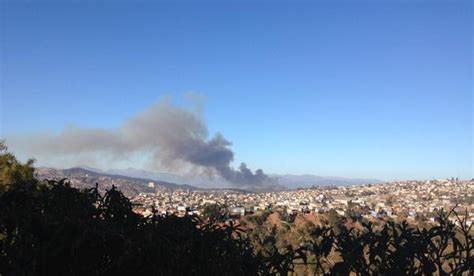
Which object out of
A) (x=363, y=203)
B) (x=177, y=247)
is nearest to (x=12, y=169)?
(x=177, y=247)

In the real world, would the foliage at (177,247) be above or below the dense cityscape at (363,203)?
above

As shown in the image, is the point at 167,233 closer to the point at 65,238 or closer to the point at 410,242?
the point at 65,238

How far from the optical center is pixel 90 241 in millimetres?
2947

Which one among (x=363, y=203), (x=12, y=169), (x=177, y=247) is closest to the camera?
(x=177, y=247)

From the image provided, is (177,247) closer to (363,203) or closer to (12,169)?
(12,169)

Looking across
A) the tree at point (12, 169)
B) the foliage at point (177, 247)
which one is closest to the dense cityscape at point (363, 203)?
the foliage at point (177, 247)

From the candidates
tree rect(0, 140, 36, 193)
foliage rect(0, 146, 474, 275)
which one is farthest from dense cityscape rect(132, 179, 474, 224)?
tree rect(0, 140, 36, 193)

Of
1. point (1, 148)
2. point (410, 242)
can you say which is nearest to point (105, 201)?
point (410, 242)

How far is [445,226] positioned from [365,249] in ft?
1.99

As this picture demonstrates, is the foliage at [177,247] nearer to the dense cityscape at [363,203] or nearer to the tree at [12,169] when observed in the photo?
the dense cityscape at [363,203]

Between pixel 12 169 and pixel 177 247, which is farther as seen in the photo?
pixel 12 169

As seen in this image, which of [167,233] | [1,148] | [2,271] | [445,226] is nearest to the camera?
[2,271]

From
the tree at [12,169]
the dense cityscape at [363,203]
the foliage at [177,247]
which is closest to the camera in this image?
the foliage at [177,247]

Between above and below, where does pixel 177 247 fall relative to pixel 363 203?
above
